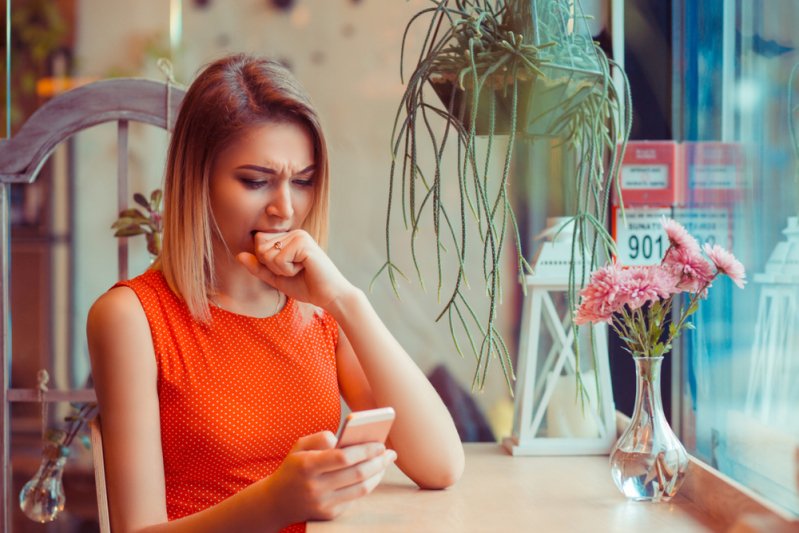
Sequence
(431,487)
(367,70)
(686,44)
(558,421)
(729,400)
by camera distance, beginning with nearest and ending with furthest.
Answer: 1. (431,487)
2. (729,400)
3. (558,421)
4. (686,44)
5. (367,70)

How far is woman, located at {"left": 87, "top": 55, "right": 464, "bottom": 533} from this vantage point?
1.32 meters

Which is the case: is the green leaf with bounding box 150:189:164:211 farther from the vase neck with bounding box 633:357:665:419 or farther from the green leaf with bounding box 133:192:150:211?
the vase neck with bounding box 633:357:665:419

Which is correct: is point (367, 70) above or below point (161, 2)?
below

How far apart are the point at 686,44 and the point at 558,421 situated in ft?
2.86

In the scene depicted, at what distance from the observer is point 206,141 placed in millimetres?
1378

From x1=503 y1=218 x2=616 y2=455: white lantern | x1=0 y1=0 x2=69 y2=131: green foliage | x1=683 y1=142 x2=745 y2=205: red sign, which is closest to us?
x1=683 y1=142 x2=745 y2=205: red sign

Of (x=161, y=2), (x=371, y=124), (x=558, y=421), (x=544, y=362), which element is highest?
(x=161, y=2)

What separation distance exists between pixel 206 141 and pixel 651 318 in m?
0.76

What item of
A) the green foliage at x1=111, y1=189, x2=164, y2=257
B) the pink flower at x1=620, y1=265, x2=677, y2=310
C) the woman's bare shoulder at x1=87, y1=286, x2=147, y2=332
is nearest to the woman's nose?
the woman's bare shoulder at x1=87, y1=286, x2=147, y2=332

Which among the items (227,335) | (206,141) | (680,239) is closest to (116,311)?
(227,335)

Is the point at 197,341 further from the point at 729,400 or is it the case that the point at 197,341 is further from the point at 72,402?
the point at 729,400

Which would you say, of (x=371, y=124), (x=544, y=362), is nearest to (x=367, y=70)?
(x=371, y=124)

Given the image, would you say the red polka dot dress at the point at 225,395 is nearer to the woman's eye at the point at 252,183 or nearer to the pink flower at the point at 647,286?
the woman's eye at the point at 252,183

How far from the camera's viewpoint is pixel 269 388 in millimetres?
1470
